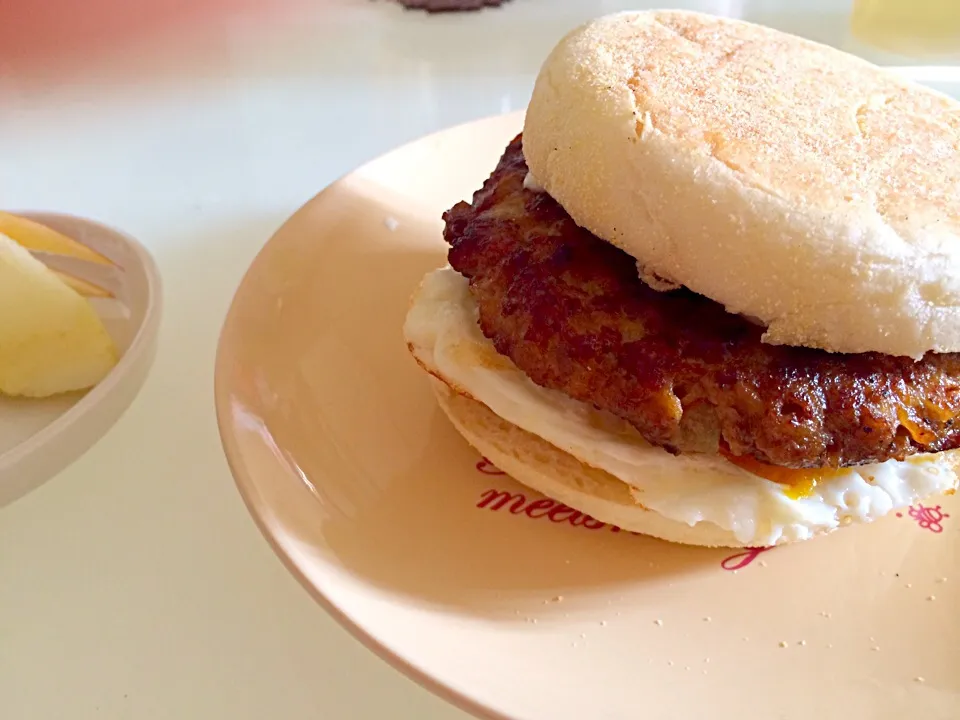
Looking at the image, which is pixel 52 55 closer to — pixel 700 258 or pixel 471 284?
pixel 471 284

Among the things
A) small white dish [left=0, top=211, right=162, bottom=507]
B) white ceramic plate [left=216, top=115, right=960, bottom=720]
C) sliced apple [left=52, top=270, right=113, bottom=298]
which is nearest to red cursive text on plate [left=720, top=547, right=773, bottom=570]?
white ceramic plate [left=216, top=115, right=960, bottom=720]

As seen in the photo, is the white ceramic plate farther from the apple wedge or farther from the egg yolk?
the apple wedge

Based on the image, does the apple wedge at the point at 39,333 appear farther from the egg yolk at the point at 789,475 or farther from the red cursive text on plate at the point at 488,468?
the egg yolk at the point at 789,475

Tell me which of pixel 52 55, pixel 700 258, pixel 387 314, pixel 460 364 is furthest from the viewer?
pixel 52 55

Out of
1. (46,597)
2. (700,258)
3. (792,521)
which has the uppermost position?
(700,258)

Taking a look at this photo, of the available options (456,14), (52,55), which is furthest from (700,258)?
(52,55)

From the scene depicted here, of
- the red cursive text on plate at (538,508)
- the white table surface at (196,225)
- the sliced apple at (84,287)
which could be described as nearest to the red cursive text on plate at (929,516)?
the red cursive text on plate at (538,508)
